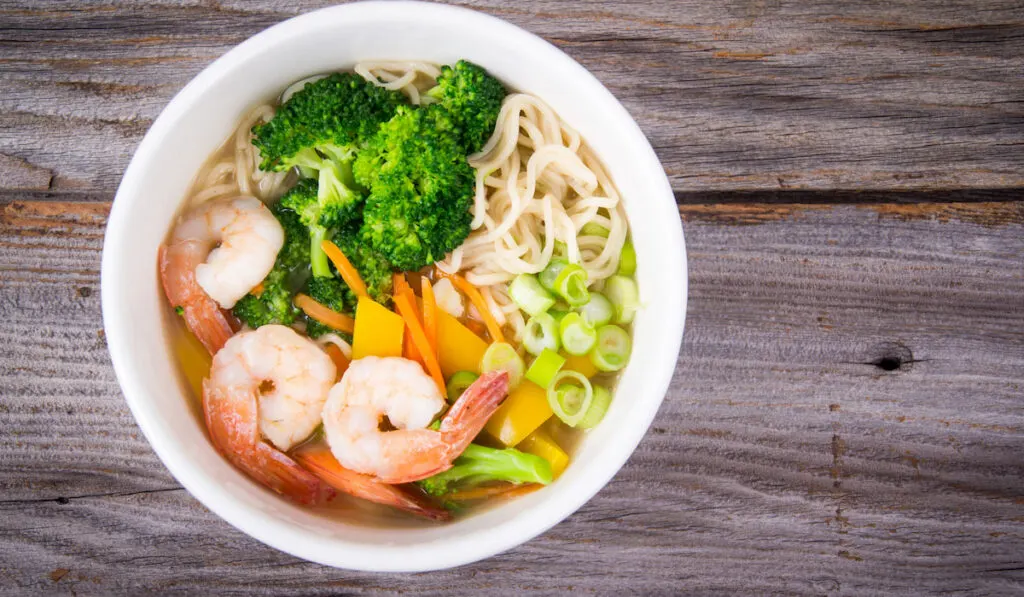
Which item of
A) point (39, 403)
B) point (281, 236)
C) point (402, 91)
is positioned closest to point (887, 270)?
point (402, 91)

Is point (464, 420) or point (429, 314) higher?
point (429, 314)

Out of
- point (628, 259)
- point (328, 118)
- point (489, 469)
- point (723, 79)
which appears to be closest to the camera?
point (328, 118)

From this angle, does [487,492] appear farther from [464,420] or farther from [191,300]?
[191,300]

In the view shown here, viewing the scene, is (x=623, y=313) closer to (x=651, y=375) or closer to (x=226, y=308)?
(x=651, y=375)

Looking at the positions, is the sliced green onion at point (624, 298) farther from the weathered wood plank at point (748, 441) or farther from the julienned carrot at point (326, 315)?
the julienned carrot at point (326, 315)

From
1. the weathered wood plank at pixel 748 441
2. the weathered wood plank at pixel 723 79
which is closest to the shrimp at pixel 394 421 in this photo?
the weathered wood plank at pixel 748 441

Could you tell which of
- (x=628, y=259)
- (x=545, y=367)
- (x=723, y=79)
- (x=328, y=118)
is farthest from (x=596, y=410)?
(x=723, y=79)
